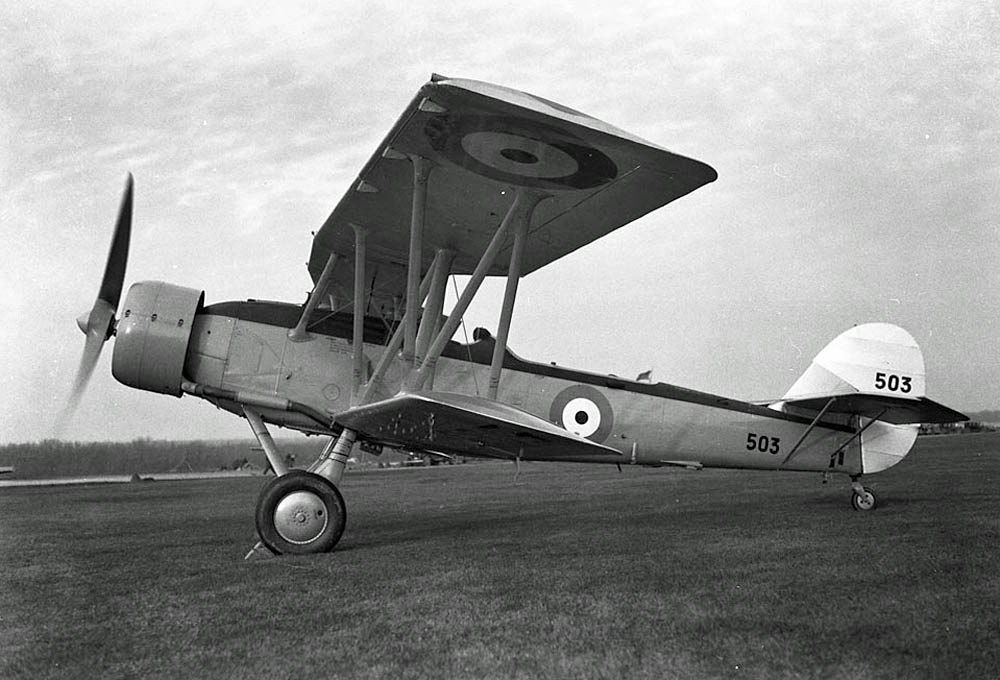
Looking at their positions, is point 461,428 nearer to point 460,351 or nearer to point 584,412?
point 460,351

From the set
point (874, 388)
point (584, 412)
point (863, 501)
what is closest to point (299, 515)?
point (584, 412)

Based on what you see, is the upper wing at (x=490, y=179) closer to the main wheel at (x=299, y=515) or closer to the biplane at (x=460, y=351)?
the biplane at (x=460, y=351)

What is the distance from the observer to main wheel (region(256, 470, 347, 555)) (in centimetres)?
542

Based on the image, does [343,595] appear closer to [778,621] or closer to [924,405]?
[778,621]

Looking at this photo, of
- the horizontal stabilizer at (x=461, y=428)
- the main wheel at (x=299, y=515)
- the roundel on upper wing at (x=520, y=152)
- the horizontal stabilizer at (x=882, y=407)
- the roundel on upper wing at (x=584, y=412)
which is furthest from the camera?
the horizontal stabilizer at (x=882, y=407)

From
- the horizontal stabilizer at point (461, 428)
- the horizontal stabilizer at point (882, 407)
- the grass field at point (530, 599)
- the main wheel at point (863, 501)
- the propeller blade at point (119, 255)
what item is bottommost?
the grass field at point (530, 599)

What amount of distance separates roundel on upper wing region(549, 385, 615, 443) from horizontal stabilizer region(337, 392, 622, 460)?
2.16 ft

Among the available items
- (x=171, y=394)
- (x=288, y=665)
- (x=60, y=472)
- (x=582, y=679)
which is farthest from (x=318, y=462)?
(x=60, y=472)

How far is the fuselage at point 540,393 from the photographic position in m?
6.44

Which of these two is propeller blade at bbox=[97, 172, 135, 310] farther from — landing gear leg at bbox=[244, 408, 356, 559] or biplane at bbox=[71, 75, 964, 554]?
landing gear leg at bbox=[244, 408, 356, 559]

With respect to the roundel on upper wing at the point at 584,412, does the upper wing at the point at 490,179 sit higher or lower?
higher

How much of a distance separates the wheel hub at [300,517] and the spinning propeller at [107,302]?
2.04 metres

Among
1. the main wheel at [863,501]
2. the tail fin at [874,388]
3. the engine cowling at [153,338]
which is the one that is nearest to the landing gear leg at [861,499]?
the main wheel at [863,501]

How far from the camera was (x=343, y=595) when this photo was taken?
4.08 metres
